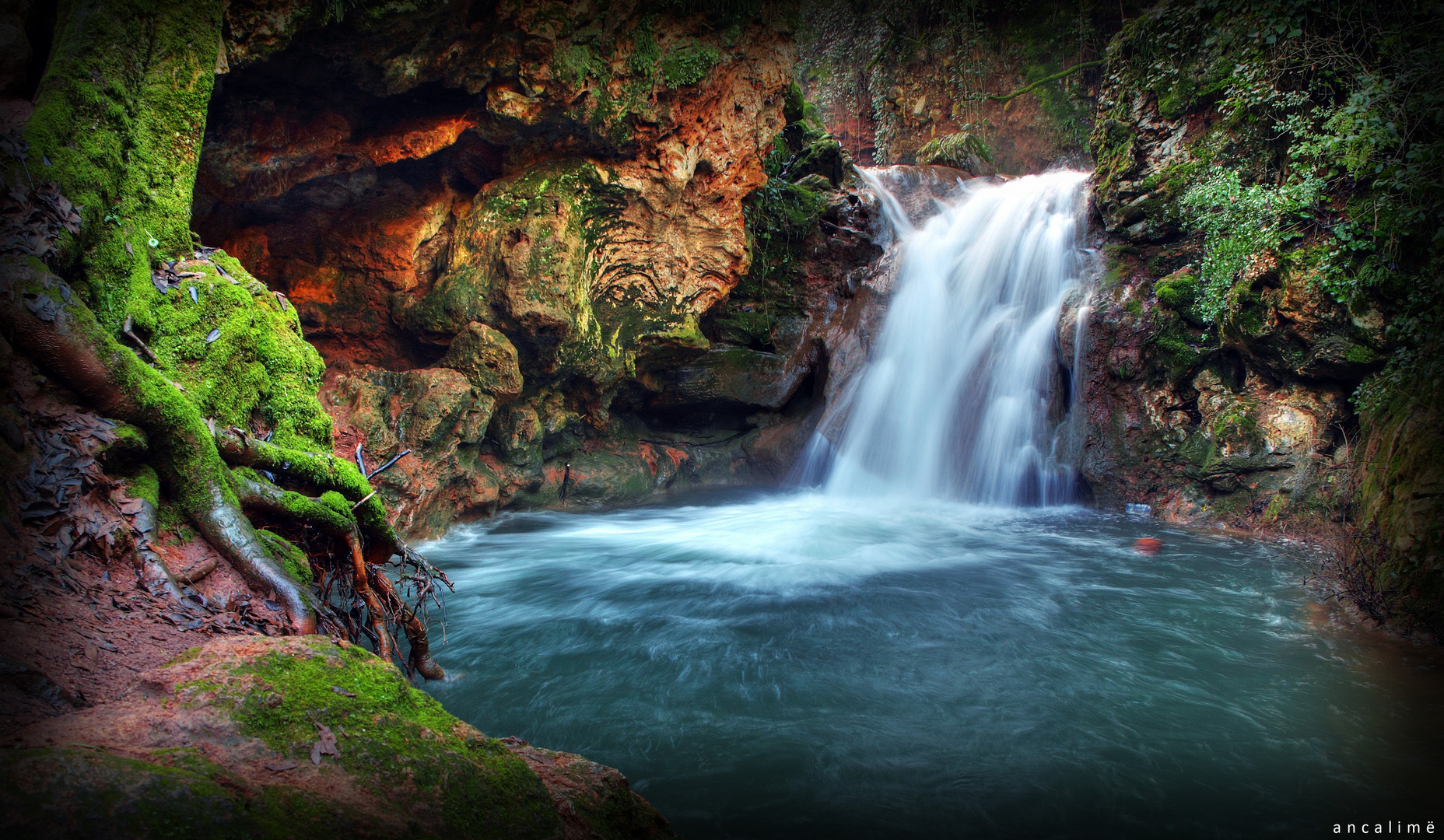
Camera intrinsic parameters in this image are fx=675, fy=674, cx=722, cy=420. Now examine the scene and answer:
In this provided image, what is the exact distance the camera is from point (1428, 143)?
622cm

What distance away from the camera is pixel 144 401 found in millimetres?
3258

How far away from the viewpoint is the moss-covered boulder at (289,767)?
1.39 m

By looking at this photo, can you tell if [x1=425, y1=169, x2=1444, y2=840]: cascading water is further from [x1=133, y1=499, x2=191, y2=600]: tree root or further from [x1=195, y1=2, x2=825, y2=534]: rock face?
[x1=133, y1=499, x2=191, y2=600]: tree root

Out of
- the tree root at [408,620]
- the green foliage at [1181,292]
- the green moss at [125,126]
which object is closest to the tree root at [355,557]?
the tree root at [408,620]

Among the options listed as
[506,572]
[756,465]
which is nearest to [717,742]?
[506,572]

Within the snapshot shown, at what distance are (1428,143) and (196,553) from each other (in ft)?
32.9

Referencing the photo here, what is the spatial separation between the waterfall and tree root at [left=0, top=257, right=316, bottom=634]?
10.0m

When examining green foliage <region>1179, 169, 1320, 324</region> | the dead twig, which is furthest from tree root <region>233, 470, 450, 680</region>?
green foliage <region>1179, 169, 1320, 324</region>

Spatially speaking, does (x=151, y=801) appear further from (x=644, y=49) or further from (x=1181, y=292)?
(x=1181, y=292)

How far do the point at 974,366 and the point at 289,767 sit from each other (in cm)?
1177

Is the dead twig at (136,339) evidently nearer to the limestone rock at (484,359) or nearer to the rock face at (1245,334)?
the limestone rock at (484,359)

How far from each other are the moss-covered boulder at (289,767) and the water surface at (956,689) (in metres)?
1.35

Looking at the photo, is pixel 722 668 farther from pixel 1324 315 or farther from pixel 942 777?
pixel 1324 315

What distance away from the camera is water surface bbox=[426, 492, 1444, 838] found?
3.44 m
